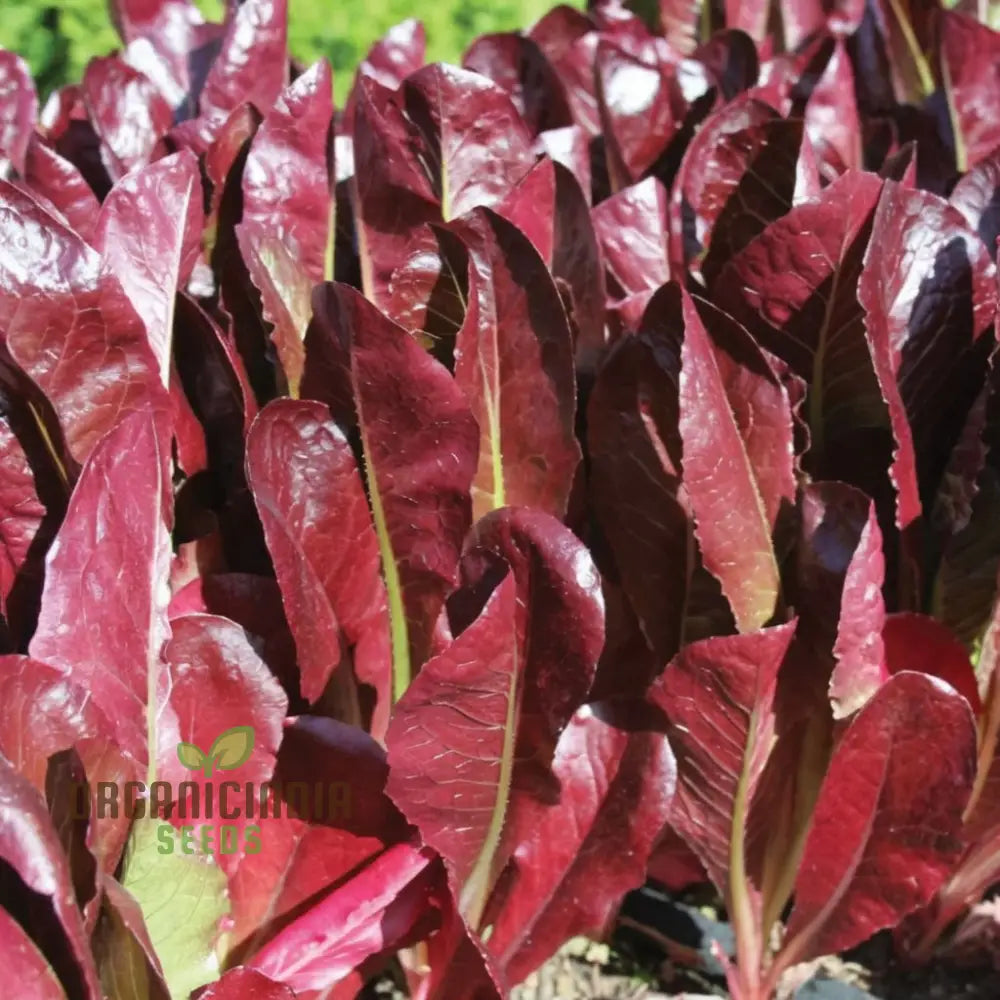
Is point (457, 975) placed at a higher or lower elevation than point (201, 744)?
lower

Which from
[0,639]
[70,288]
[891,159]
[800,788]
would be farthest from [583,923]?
[891,159]

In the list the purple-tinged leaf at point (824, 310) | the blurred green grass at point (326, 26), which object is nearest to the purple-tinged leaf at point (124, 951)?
Result: the purple-tinged leaf at point (824, 310)

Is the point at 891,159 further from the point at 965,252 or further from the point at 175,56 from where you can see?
the point at 175,56

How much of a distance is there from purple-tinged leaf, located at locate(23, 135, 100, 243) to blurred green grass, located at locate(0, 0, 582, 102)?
1.81m

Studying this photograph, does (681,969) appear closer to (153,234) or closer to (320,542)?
(320,542)

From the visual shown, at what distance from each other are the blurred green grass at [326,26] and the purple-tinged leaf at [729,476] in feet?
7.29

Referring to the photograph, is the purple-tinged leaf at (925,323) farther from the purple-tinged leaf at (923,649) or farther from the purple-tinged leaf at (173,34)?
the purple-tinged leaf at (173,34)

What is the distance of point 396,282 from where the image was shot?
93 cm

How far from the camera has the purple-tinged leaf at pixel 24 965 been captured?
2.16 ft

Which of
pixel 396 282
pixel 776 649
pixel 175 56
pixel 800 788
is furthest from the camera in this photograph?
pixel 175 56

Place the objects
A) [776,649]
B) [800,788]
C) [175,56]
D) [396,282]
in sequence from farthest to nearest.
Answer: [175,56] → [800,788] → [396,282] → [776,649]

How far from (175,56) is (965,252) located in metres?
1.22

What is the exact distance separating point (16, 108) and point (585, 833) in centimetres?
105

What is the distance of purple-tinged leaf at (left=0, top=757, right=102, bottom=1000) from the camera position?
61 centimetres
